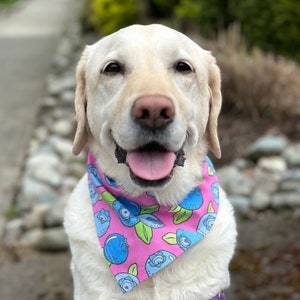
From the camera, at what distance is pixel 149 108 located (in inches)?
100

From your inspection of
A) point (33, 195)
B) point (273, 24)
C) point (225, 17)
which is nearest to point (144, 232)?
point (33, 195)

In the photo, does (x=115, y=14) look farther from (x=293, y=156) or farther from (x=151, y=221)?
(x=151, y=221)

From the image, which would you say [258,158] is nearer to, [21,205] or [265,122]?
[265,122]

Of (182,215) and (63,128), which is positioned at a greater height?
(182,215)

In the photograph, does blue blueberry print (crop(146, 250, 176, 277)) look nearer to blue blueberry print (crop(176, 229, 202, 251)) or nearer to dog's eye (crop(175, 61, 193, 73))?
blue blueberry print (crop(176, 229, 202, 251))

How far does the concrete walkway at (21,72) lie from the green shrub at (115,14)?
4.15 ft

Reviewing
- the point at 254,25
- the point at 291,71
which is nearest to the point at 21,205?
the point at 291,71

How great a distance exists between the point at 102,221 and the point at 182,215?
0.38 meters

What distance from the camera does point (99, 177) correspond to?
312 cm

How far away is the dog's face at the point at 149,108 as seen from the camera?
8.66 feet

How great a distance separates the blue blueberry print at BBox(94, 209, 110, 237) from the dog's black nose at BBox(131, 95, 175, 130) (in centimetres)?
64

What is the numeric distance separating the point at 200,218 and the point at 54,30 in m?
14.3

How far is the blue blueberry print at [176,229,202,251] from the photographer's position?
3006 millimetres

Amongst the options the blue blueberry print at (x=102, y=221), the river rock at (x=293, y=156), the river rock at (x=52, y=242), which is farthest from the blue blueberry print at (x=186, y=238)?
Result: the river rock at (x=293, y=156)
